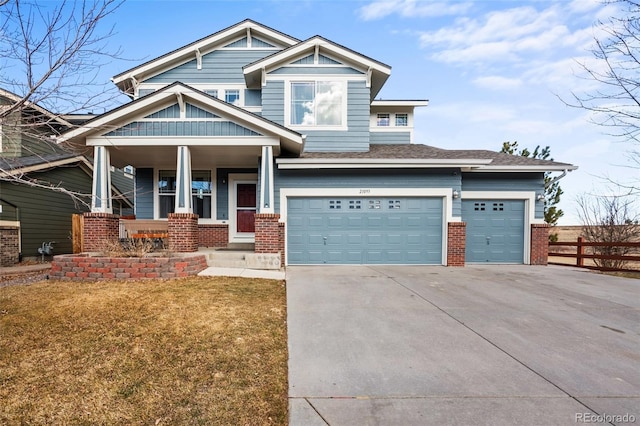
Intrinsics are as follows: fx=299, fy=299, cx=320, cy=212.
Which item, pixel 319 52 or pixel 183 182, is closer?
pixel 183 182

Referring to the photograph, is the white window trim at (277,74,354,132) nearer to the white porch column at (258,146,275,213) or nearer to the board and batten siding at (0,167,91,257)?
the white porch column at (258,146,275,213)

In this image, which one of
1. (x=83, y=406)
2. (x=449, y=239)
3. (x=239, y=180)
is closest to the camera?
(x=83, y=406)

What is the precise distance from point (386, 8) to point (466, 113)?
951cm

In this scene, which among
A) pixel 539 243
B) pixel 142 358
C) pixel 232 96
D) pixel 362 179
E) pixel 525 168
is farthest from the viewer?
pixel 232 96

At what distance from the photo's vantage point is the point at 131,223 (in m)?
8.85

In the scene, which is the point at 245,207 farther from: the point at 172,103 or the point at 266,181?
the point at 172,103

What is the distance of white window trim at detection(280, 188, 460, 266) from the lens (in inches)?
382

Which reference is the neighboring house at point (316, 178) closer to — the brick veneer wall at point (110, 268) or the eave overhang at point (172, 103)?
the eave overhang at point (172, 103)

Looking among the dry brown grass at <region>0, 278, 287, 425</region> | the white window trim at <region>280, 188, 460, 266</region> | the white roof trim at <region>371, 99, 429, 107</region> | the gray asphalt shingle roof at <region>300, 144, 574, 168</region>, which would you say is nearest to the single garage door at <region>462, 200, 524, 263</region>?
the white window trim at <region>280, 188, 460, 266</region>

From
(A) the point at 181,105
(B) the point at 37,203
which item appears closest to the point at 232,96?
(A) the point at 181,105

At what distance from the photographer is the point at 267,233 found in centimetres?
868

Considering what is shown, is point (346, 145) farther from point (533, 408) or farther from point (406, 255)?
point (533, 408)

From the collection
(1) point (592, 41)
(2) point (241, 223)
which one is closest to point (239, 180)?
(2) point (241, 223)

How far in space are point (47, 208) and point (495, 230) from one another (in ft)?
57.7
